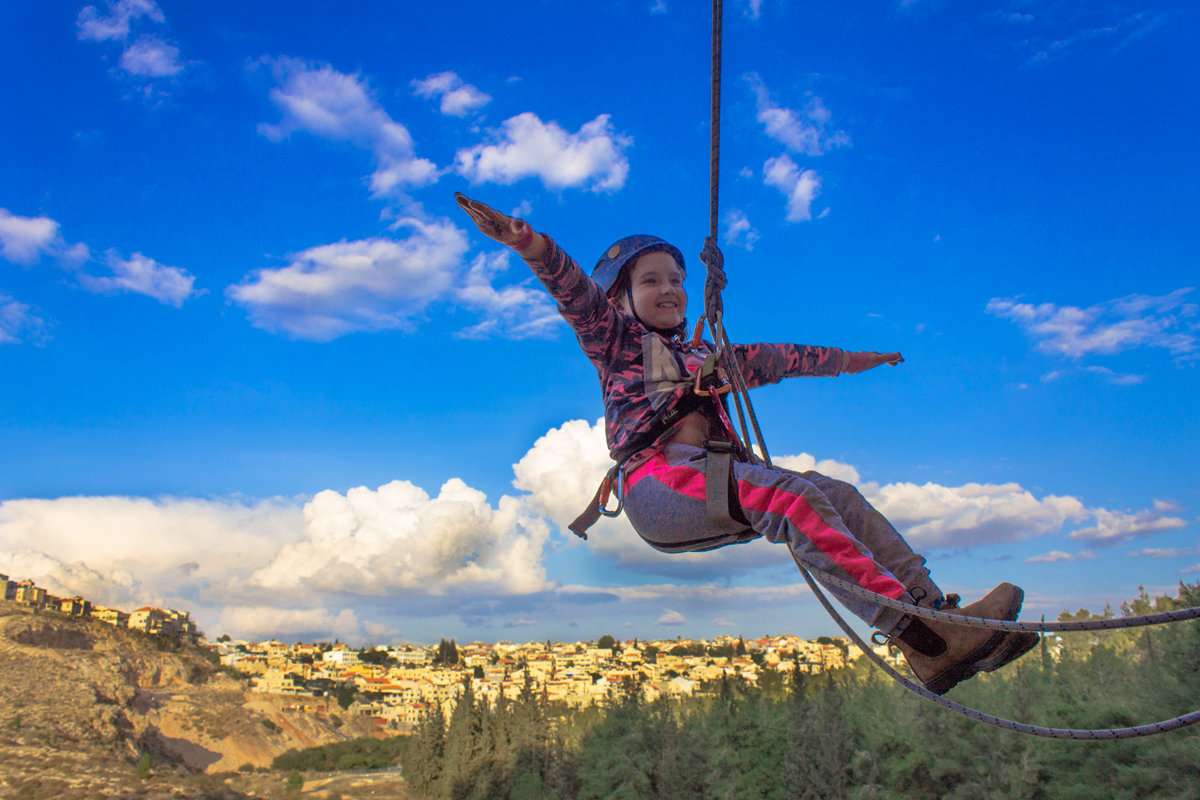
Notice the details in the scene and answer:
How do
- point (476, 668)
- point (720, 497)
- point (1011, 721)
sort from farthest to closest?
point (476, 668) < point (720, 497) < point (1011, 721)

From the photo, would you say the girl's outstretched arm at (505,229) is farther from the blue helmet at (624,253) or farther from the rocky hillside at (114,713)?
the rocky hillside at (114,713)

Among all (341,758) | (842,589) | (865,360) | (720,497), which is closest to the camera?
(842,589)

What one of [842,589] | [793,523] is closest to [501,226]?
[793,523]

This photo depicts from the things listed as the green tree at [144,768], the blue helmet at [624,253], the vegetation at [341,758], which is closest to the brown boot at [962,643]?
the blue helmet at [624,253]

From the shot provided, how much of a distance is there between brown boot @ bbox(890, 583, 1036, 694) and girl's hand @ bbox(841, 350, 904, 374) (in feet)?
5.98

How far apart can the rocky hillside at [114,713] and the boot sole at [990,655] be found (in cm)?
5197

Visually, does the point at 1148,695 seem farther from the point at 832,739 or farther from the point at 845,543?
the point at 845,543

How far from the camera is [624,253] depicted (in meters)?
3.10

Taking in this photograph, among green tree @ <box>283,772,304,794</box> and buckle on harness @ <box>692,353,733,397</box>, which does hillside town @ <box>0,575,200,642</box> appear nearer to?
green tree @ <box>283,772,304,794</box>

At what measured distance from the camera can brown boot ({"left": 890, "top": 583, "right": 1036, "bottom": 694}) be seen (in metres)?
1.78

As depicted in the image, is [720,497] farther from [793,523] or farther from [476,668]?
[476,668]

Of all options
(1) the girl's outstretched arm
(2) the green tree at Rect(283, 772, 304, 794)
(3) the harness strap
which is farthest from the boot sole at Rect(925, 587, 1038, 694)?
(2) the green tree at Rect(283, 772, 304, 794)

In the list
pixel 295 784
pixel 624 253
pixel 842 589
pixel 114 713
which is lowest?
pixel 295 784

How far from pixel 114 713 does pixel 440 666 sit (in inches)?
1883
